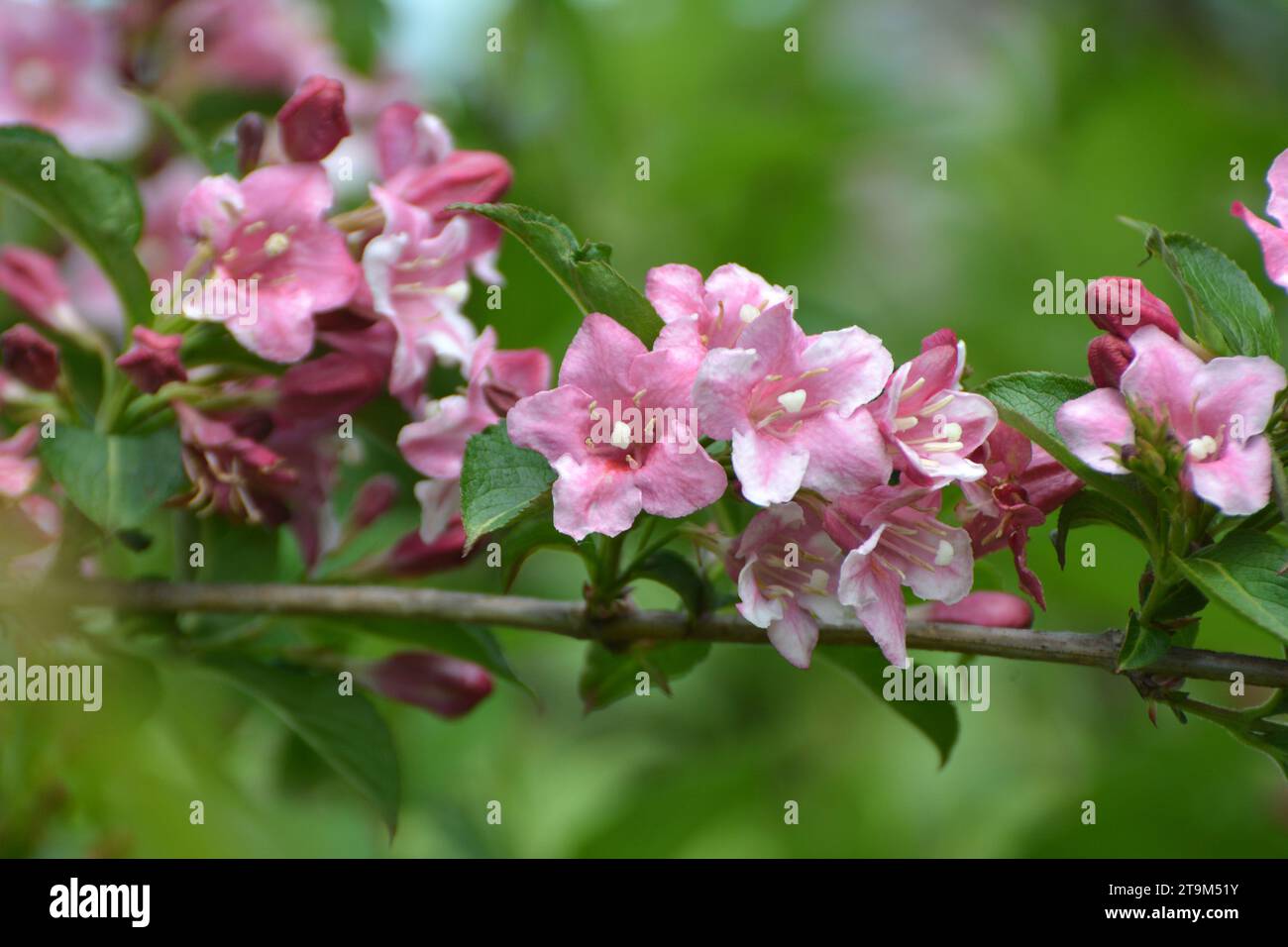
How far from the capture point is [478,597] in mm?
1290

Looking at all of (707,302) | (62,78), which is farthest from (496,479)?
(62,78)

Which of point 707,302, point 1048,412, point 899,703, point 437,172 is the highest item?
point 437,172

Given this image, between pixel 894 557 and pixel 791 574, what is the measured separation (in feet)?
0.29

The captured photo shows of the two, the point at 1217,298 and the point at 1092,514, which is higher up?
the point at 1217,298

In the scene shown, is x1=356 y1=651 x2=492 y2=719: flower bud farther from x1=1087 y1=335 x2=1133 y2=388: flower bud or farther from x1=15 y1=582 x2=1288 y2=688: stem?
x1=1087 y1=335 x2=1133 y2=388: flower bud

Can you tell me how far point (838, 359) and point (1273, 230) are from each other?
0.38 metres

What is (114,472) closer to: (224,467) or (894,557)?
(224,467)

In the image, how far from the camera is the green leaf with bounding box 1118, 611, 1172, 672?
1106mm

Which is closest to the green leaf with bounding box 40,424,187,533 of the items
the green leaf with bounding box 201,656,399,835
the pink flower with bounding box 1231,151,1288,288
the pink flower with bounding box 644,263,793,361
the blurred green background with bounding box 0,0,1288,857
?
the green leaf with bounding box 201,656,399,835

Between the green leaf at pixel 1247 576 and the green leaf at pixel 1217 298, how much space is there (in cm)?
17

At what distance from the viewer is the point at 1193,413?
1120mm

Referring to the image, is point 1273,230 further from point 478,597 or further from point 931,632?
point 478,597
